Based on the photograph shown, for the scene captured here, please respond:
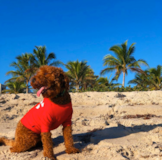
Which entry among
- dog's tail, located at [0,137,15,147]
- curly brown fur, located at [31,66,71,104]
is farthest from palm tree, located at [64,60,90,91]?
curly brown fur, located at [31,66,71,104]

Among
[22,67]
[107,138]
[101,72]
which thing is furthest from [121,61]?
[107,138]

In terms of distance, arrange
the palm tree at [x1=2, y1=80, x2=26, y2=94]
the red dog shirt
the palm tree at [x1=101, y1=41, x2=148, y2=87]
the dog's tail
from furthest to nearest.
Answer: the palm tree at [x1=2, y1=80, x2=26, y2=94], the palm tree at [x1=101, y1=41, x2=148, y2=87], the dog's tail, the red dog shirt

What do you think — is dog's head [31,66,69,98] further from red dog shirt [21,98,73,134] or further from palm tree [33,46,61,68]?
palm tree [33,46,61,68]

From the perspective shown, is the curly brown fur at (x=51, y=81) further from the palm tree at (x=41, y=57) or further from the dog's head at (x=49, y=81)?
the palm tree at (x=41, y=57)

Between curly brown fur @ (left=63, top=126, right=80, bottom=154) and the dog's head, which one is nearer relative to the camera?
the dog's head

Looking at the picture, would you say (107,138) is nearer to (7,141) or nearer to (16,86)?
(7,141)

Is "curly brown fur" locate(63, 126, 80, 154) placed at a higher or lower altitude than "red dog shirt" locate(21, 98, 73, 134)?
lower

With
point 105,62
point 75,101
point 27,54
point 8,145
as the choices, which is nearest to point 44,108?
point 8,145

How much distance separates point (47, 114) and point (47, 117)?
0.05m

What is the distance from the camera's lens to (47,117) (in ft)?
9.02

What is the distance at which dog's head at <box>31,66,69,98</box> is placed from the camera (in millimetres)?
2561

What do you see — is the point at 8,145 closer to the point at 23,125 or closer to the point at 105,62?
the point at 23,125

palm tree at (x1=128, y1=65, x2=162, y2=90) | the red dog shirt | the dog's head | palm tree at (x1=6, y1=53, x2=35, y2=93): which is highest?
palm tree at (x1=6, y1=53, x2=35, y2=93)

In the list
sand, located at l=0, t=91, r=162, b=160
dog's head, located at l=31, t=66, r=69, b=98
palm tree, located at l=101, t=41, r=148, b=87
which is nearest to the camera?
dog's head, located at l=31, t=66, r=69, b=98
